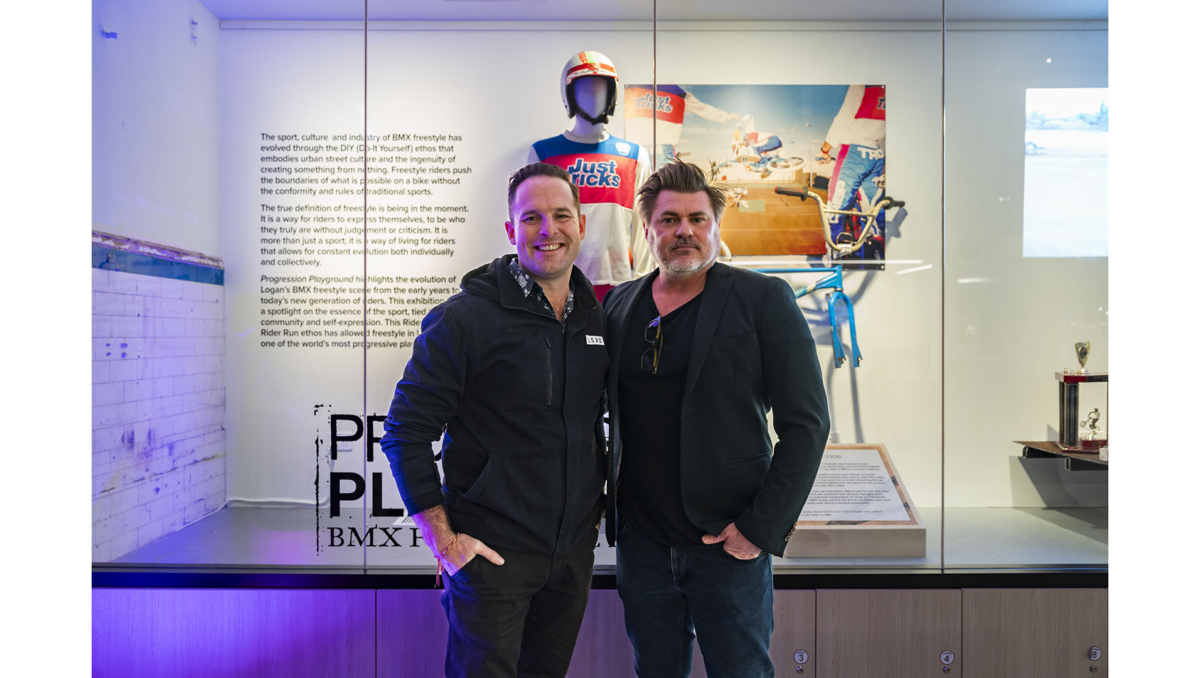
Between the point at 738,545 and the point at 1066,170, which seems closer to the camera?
the point at 738,545

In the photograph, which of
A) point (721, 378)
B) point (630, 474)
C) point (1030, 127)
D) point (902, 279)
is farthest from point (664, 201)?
point (1030, 127)

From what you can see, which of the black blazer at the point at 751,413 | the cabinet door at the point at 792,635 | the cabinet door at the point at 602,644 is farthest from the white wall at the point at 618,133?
the black blazer at the point at 751,413

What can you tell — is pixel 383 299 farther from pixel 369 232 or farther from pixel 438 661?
pixel 438 661

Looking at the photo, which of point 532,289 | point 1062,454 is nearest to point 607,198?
point 532,289

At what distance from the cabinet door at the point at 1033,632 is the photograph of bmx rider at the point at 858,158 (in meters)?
1.44

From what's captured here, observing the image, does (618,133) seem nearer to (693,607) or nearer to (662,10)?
(662,10)

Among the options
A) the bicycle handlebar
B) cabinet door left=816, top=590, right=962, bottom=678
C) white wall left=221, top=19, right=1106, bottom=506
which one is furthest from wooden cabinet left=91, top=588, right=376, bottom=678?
the bicycle handlebar

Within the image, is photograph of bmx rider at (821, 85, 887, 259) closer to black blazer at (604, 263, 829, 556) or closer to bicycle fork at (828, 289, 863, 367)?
bicycle fork at (828, 289, 863, 367)

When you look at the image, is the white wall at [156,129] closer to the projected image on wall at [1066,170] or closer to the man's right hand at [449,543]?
the man's right hand at [449,543]

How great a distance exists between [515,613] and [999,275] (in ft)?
7.98

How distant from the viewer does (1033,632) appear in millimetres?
2193

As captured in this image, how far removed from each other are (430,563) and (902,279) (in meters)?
2.29

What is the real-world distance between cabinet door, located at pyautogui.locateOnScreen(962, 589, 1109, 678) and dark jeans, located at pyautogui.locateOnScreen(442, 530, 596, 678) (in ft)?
5.29

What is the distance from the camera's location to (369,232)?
2.39 meters
